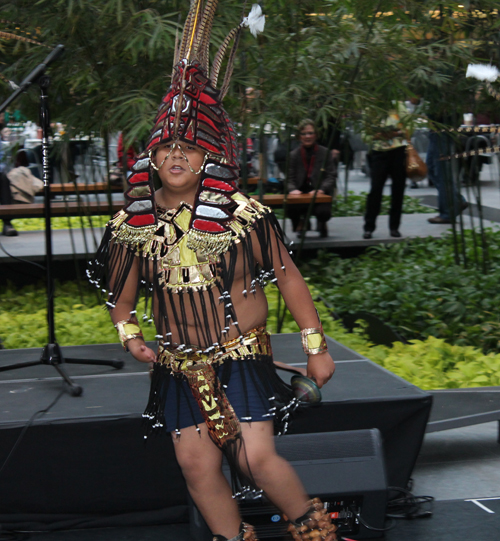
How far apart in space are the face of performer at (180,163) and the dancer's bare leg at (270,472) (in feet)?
2.40

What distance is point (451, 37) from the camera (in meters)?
5.51

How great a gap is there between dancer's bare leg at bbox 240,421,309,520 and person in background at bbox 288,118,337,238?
5021 millimetres

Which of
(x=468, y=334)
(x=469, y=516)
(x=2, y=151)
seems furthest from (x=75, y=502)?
(x=2, y=151)

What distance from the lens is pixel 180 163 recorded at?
7.36ft

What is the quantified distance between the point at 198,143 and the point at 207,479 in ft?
3.19

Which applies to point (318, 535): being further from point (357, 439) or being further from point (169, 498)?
point (169, 498)

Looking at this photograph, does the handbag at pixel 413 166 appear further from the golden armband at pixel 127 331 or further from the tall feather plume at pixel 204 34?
the golden armband at pixel 127 331

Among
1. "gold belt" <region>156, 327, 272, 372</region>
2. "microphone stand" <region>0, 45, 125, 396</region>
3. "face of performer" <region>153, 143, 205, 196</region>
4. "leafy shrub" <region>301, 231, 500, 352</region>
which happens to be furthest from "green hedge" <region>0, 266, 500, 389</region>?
"face of performer" <region>153, 143, 205, 196</region>

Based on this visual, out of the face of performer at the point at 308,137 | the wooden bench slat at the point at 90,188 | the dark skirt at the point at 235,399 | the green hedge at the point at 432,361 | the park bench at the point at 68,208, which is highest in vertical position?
the face of performer at the point at 308,137

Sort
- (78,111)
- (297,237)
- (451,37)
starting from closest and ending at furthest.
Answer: (78,111), (451,37), (297,237)

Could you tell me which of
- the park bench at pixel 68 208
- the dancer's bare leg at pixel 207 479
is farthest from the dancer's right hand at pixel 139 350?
the park bench at pixel 68 208

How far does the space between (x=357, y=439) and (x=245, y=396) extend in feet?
1.89

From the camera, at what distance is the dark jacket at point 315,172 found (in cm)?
730

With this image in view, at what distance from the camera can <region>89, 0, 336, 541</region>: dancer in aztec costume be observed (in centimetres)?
225
